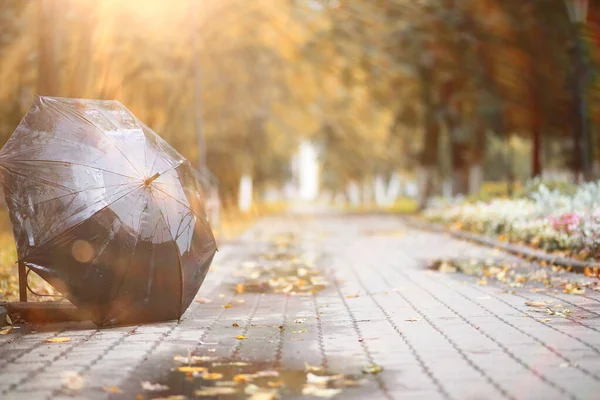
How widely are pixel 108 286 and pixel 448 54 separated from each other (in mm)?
29071

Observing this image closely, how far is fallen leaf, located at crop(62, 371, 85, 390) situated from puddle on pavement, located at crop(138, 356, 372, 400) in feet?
1.60

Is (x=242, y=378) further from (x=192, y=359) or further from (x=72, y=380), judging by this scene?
(x=72, y=380)

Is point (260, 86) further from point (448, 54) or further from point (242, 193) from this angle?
point (242, 193)

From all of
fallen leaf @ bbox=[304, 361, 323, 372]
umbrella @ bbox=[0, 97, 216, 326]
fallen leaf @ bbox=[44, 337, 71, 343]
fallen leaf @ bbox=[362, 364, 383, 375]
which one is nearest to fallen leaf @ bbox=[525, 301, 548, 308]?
umbrella @ bbox=[0, 97, 216, 326]

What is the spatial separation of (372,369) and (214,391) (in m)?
1.28

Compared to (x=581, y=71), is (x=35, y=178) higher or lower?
lower

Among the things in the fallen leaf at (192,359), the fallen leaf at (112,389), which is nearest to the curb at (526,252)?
the fallen leaf at (192,359)

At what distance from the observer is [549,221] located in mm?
18547

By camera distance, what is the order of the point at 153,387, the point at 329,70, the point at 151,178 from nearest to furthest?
1. the point at 153,387
2. the point at 151,178
3. the point at 329,70

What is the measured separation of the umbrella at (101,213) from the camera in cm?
880

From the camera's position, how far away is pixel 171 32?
110 feet

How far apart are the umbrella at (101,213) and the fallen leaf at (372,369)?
8.65ft

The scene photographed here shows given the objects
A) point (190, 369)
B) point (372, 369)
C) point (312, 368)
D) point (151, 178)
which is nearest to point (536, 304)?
point (372, 369)

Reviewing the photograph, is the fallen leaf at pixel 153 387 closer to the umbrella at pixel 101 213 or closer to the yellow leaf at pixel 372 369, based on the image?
the yellow leaf at pixel 372 369
